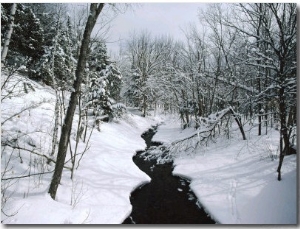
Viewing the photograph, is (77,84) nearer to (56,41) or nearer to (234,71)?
(56,41)

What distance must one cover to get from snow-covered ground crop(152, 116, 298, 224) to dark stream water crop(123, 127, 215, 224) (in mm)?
213

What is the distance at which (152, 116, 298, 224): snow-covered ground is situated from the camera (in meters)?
3.83

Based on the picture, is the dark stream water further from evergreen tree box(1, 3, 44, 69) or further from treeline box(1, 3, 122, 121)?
evergreen tree box(1, 3, 44, 69)

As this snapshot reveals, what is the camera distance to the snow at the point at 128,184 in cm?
361

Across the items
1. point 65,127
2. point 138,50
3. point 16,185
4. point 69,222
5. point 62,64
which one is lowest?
point 69,222

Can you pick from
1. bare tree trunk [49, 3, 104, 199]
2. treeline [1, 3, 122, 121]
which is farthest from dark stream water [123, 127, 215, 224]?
treeline [1, 3, 122, 121]

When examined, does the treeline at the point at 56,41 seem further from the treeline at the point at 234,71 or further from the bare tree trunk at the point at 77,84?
the treeline at the point at 234,71

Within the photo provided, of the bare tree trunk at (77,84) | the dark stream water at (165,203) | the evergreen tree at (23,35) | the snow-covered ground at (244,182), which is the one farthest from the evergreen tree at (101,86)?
the bare tree trunk at (77,84)

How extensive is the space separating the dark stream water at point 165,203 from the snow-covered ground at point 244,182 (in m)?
0.21

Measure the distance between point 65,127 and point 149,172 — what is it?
387cm

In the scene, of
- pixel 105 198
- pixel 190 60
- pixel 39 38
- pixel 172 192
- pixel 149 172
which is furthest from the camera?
pixel 190 60

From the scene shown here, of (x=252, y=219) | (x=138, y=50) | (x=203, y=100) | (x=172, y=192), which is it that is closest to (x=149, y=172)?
(x=172, y=192)

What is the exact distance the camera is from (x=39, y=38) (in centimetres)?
941

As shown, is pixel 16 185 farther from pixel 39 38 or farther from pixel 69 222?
pixel 39 38
